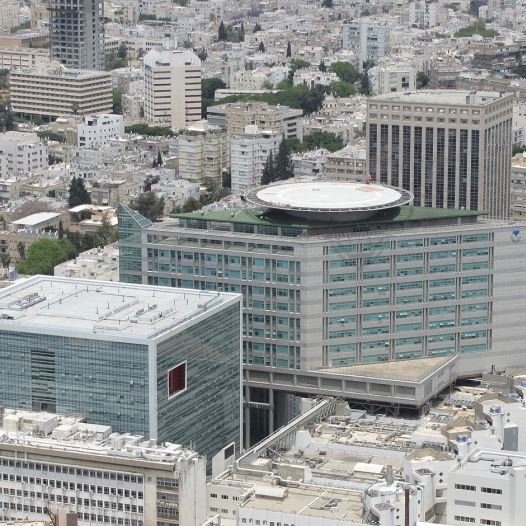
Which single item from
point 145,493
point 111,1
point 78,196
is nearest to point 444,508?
point 145,493

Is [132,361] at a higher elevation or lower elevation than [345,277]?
lower

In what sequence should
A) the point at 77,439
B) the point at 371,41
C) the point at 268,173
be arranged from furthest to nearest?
the point at 371,41 → the point at 268,173 → the point at 77,439

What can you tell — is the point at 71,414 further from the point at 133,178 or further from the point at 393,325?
the point at 133,178

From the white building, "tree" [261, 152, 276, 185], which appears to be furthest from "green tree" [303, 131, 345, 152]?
the white building

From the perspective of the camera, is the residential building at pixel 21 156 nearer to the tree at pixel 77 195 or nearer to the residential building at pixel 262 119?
the tree at pixel 77 195

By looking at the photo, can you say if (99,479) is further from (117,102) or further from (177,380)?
(117,102)

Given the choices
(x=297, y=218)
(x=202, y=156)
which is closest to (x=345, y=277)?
(x=297, y=218)
